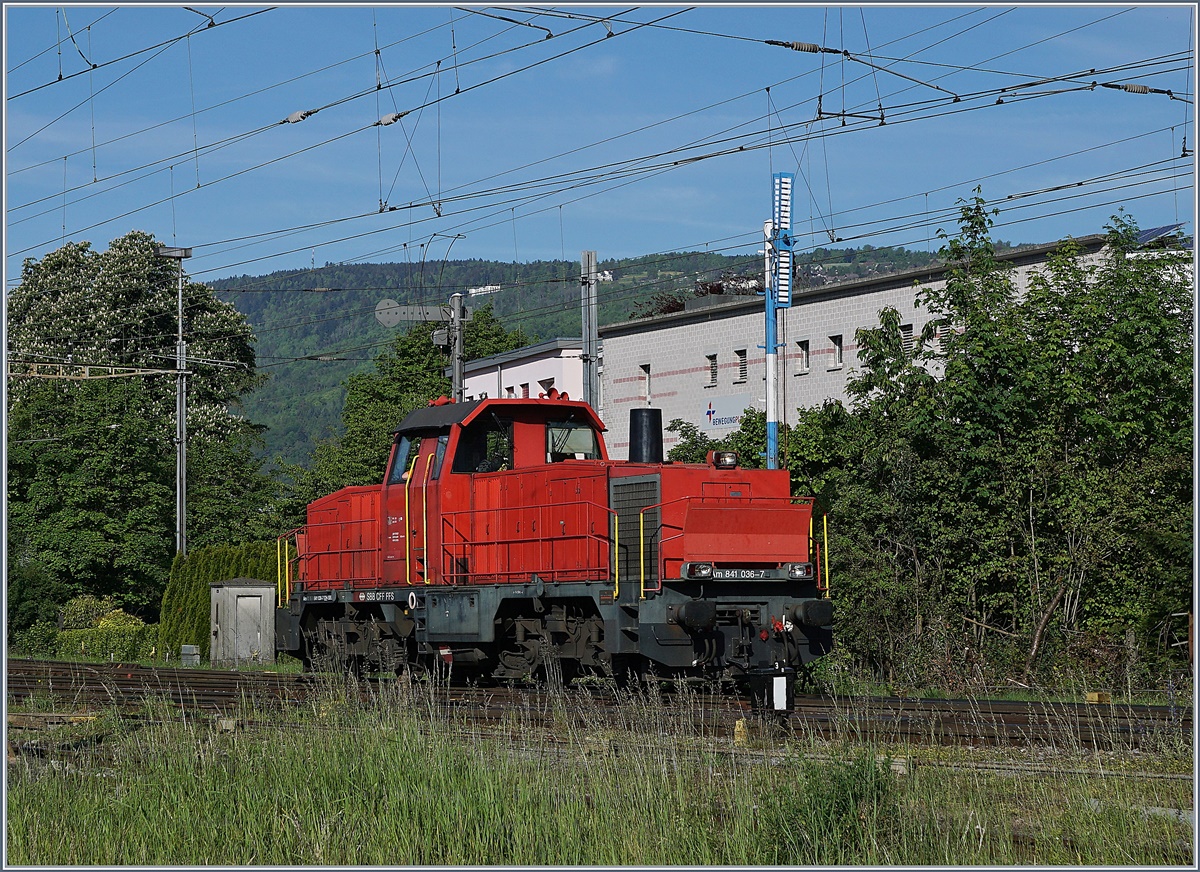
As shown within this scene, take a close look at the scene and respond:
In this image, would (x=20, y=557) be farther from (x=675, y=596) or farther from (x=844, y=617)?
(x=675, y=596)

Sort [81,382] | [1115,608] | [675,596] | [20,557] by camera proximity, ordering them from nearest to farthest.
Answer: [675,596] → [1115,608] → [20,557] → [81,382]

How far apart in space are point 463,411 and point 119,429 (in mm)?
27672

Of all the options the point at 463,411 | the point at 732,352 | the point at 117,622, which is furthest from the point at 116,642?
the point at 463,411

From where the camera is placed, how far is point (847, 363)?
38.2 m

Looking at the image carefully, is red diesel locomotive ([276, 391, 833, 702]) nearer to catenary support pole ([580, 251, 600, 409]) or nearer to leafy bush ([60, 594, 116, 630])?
catenary support pole ([580, 251, 600, 409])

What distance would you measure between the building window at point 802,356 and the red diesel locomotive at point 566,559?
21.7 m

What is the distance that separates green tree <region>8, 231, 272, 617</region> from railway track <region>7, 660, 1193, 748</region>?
2397 cm

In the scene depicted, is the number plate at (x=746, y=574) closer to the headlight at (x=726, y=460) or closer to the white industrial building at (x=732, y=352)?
the headlight at (x=726, y=460)

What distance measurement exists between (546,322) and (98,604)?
14573 centimetres

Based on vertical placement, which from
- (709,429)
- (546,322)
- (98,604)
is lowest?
(98,604)

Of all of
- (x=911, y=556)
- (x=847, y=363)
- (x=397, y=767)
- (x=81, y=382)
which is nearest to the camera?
(x=397, y=767)

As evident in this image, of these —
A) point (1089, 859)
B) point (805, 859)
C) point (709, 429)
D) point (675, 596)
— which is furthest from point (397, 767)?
point (709, 429)

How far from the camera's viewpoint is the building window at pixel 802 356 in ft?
130

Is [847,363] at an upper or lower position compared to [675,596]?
upper
